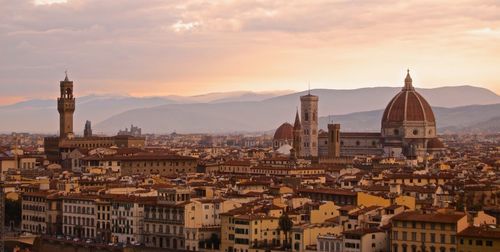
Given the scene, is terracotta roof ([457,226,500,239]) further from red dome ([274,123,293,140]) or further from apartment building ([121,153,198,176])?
red dome ([274,123,293,140])

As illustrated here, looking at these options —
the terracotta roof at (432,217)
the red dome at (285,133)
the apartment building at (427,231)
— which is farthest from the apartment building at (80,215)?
the red dome at (285,133)

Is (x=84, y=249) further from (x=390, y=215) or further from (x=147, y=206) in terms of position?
(x=390, y=215)

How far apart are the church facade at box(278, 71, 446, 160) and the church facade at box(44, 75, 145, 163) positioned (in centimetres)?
2128

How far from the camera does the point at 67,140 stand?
425ft

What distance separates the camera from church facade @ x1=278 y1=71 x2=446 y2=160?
138375mm

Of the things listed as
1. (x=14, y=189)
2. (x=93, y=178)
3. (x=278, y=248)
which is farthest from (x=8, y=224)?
(x=278, y=248)

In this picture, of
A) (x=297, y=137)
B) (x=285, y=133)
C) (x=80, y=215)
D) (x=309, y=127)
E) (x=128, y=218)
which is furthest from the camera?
(x=285, y=133)

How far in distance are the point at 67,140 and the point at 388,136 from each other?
3889 centimetres

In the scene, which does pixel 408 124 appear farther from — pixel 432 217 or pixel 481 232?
pixel 481 232

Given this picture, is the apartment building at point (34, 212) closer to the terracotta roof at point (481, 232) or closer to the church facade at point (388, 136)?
the terracotta roof at point (481, 232)

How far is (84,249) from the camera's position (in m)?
66.2

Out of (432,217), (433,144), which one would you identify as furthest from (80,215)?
(433,144)

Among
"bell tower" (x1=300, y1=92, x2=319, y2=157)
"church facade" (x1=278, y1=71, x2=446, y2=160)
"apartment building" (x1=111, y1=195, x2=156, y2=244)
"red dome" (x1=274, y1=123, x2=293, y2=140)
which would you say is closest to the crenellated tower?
"church facade" (x1=278, y1=71, x2=446, y2=160)

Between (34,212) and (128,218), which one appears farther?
(34,212)
